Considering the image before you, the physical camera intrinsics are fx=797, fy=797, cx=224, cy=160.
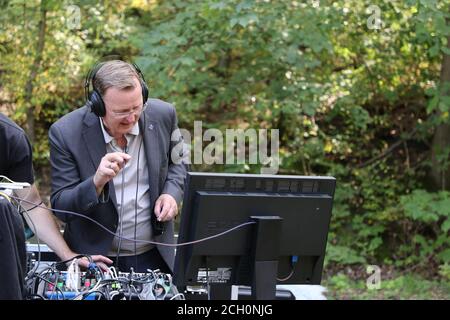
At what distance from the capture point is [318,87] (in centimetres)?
749

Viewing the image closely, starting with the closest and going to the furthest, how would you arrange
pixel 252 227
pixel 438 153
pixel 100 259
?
pixel 252 227
pixel 100 259
pixel 438 153

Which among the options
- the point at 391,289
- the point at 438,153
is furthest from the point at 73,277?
the point at 438,153

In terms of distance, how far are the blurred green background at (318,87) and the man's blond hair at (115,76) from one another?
2.86 m

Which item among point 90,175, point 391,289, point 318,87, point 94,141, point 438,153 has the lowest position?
point 391,289

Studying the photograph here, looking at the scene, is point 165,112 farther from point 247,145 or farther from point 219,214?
point 247,145

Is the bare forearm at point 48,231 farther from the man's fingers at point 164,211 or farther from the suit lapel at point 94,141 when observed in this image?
the man's fingers at point 164,211

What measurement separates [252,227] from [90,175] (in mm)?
955

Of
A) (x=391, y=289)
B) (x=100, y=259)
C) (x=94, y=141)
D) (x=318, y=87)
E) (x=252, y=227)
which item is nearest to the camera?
(x=252, y=227)

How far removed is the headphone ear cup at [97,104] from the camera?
3285 millimetres

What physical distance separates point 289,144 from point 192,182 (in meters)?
6.20

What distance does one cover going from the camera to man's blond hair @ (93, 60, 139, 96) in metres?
3.25

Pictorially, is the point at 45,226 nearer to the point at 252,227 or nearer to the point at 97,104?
the point at 97,104

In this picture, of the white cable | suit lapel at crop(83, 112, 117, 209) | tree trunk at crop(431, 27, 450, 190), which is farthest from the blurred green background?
the white cable

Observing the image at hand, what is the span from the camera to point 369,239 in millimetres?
8375
